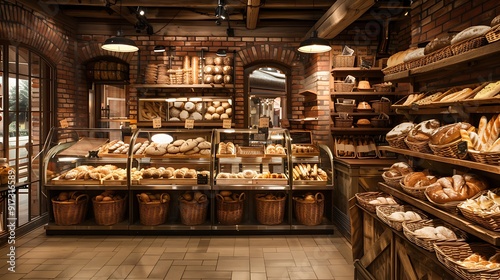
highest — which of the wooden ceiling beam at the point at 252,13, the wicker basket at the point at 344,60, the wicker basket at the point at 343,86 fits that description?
the wooden ceiling beam at the point at 252,13

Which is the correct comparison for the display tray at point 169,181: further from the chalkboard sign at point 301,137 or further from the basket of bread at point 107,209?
the chalkboard sign at point 301,137

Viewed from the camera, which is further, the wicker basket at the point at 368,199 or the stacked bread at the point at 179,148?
the stacked bread at the point at 179,148

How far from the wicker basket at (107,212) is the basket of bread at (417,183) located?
3622 millimetres

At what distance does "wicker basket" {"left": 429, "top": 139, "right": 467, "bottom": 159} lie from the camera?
7.77 feet

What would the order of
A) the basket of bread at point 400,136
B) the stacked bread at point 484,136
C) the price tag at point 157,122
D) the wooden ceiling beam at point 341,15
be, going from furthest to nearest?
1. the price tag at point 157,122
2. the wooden ceiling beam at point 341,15
3. the basket of bread at point 400,136
4. the stacked bread at point 484,136

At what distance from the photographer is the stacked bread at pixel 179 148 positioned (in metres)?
5.00

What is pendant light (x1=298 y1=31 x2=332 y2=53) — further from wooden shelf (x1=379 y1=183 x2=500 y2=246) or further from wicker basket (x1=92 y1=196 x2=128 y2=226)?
wicker basket (x1=92 y1=196 x2=128 y2=226)

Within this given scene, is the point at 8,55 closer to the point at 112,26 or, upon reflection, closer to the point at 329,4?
the point at 112,26

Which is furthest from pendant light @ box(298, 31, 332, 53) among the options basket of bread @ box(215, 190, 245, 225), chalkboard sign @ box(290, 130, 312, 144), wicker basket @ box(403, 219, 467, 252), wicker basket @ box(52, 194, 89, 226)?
wicker basket @ box(52, 194, 89, 226)

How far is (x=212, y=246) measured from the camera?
4605mm

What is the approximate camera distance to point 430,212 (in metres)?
2.55

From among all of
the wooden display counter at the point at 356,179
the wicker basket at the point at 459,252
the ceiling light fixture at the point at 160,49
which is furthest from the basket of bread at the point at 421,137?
the ceiling light fixture at the point at 160,49

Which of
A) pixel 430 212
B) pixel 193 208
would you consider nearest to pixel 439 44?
pixel 430 212

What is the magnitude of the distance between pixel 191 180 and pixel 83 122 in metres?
3.04
